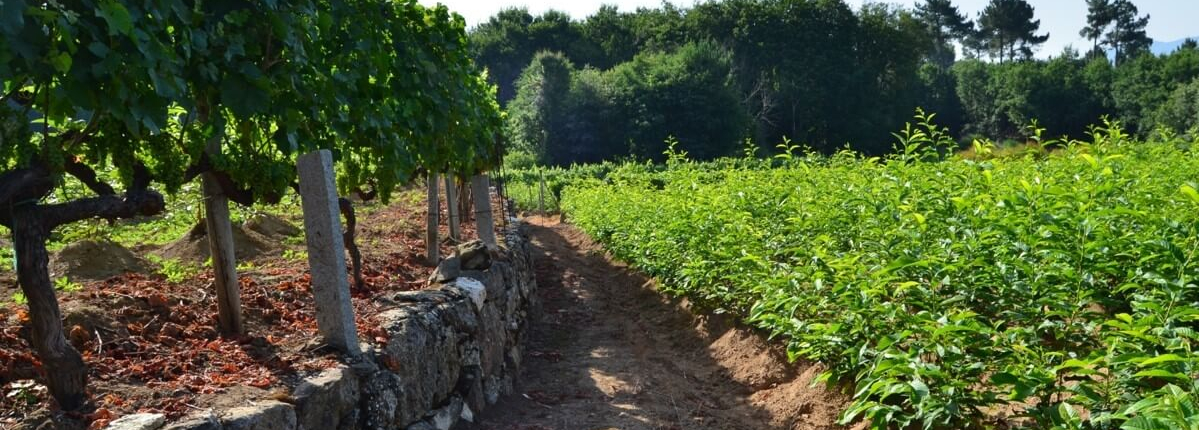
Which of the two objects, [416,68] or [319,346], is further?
[416,68]

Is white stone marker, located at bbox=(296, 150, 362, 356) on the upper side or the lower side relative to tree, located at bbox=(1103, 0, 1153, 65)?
lower

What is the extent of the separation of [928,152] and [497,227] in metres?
9.11

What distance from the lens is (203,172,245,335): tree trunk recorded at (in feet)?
15.4

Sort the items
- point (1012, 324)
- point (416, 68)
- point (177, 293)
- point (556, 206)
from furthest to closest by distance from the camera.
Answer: point (556, 206), point (416, 68), point (177, 293), point (1012, 324)

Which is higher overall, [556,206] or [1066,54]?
[1066,54]

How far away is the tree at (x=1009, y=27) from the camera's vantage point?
3366 inches

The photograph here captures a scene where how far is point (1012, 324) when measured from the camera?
5004mm

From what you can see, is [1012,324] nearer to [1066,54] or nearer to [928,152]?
[928,152]

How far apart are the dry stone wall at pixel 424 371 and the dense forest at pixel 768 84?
113 feet

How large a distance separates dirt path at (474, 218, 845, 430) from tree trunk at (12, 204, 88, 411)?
3.19m

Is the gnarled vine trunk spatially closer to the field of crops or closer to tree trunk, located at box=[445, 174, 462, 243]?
the field of crops

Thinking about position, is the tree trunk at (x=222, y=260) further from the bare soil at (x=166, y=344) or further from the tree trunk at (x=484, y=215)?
the tree trunk at (x=484, y=215)

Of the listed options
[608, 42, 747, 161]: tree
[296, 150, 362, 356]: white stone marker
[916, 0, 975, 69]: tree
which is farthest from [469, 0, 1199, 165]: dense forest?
[296, 150, 362, 356]: white stone marker

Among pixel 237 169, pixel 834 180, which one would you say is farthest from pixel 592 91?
pixel 237 169
